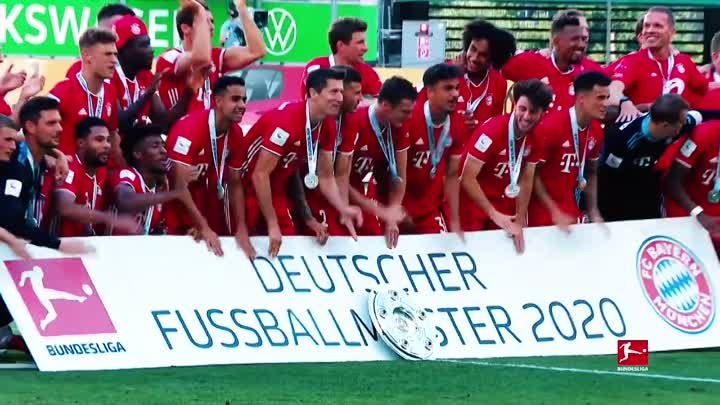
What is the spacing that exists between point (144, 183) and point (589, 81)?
10.7ft

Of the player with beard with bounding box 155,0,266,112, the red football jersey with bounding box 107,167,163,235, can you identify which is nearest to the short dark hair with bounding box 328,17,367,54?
the player with beard with bounding box 155,0,266,112

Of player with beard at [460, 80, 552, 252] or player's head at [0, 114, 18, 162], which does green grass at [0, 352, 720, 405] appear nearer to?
player's head at [0, 114, 18, 162]

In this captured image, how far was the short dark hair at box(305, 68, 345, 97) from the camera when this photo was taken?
36.7 feet

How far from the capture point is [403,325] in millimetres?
11047

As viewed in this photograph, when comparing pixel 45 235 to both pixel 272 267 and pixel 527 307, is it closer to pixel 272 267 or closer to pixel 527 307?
pixel 272 267

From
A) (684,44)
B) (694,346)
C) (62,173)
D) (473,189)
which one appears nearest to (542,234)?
(473,189)

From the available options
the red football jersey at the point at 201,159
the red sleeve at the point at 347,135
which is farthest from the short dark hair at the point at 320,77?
the red football jersey at the point at 201,159

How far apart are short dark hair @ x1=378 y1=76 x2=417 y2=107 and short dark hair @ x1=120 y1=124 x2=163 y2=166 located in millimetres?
1576

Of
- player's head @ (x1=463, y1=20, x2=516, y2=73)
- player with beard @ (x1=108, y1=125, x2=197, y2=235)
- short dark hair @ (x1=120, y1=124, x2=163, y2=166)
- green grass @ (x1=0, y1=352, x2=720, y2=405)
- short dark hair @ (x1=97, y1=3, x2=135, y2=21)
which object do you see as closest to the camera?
green grass @ (x1=0, y1=352, x2=720, y2=405)

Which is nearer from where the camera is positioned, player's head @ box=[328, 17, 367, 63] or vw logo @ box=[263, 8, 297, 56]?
player's head @ box=[328, 17, 367, 63]

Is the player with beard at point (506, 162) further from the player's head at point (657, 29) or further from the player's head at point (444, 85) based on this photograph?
the player's head at point (657, 29)

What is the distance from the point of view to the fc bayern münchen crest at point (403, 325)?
10969mm

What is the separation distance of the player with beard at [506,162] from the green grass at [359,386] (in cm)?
143

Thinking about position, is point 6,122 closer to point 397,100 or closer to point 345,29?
point 397,100
